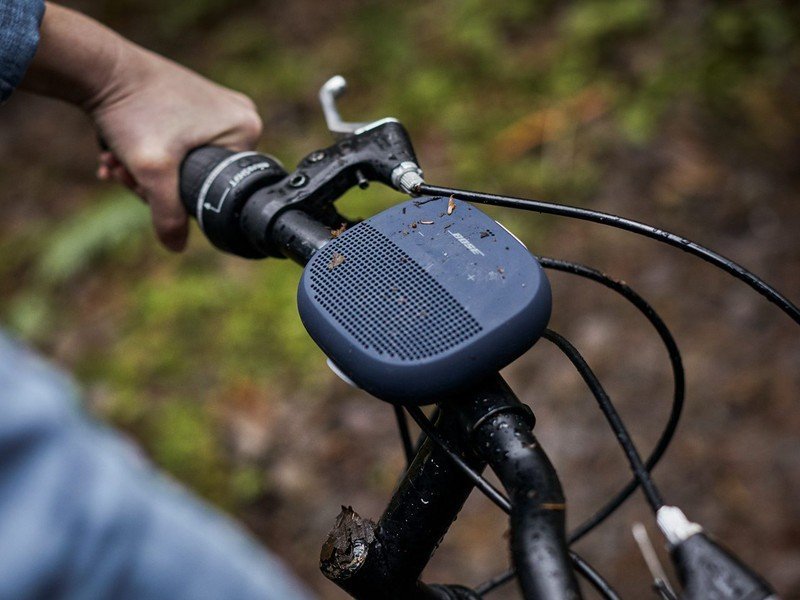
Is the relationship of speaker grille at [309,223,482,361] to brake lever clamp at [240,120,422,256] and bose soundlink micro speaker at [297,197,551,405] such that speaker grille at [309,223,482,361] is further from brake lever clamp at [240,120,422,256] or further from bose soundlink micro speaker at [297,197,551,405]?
brake lever clamp at [240,120,422,256]

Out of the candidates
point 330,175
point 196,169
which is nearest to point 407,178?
point 330,175

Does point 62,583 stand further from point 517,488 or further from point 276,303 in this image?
point 276,303

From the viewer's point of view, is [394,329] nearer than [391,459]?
Yes

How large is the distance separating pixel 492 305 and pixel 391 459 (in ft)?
6.53

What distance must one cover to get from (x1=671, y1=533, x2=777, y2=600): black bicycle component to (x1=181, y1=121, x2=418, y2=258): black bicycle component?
1.83 feet

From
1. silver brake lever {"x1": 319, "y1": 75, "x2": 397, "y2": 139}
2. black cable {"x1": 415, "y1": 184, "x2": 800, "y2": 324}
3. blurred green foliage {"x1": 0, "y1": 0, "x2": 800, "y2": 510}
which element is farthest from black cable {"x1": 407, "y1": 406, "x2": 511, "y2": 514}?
blurred green foliage {"x1": 0, "y1": 0, "x2": 800, "y2": 510}

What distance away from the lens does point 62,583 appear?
1.25 metres

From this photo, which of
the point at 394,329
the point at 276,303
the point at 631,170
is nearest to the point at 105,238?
the point at 276,303

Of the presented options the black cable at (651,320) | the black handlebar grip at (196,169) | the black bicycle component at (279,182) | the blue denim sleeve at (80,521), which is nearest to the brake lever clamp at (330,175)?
the black bicycle component at (279,182)

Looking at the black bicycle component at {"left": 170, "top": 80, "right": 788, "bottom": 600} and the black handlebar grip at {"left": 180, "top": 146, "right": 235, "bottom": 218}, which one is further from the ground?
the black bicycle component at {"left": 170, "top": 80, "right": 788, "bottom": 600}

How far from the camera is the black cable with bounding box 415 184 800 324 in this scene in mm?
812

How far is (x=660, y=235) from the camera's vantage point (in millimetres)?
832

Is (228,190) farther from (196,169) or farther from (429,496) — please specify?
(429,496)

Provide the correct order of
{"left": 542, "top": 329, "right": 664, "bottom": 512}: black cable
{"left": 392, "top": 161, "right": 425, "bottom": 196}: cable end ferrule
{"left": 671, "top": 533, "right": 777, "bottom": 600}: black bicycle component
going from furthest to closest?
1. {"left": 392, "top": 161, "right": 425, "bottom": 196}: cable end ferrule
2. {"left": 542, "top": 329, "right": 664, "bottom": 512}: black cable
3. {"left": 671, "top": 533, "right": 777, "bottom": 600}: black bicycle component
